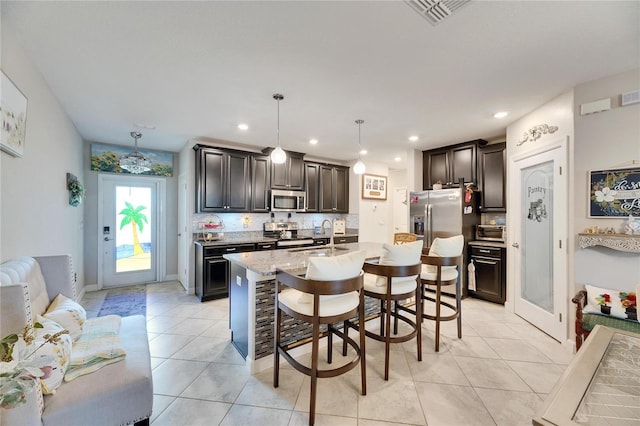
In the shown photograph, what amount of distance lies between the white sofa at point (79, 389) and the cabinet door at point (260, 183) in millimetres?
3254

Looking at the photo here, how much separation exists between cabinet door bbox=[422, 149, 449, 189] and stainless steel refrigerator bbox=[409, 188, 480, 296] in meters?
0.42

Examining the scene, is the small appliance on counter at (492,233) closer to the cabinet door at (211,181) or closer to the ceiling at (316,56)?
the ceiling at (316,56)

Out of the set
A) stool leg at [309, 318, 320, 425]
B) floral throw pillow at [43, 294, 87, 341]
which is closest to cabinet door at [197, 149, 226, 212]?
floral throw pillow at [43, 294, 87, 341]

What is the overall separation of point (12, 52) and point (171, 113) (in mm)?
1486

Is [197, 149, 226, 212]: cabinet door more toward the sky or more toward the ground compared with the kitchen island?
more toward the sky

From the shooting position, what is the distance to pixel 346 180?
6.15 m

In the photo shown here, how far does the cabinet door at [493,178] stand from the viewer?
4.05 metres

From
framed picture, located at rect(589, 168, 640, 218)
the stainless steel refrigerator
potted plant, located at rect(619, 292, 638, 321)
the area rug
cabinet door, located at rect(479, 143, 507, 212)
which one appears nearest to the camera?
potted plant, located at rect(619, 292, 638, 321)

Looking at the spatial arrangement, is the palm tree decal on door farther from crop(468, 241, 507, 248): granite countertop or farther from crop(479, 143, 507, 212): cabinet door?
crop(479, 143, 507, 212): cabinet door

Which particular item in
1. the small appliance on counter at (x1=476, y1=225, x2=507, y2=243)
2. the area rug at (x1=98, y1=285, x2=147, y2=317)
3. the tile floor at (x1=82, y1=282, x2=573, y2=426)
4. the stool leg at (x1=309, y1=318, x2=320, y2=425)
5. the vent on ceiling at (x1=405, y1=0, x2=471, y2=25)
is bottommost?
the tile floor at (x1=82, y1=282, x2=573, y2=426)

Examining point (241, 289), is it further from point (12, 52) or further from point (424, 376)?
point (12, 52)

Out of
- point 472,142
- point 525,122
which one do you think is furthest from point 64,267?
point 472,142

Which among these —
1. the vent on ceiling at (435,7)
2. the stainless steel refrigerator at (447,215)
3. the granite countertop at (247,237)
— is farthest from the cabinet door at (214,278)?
the vent on ceiling at (435,7)

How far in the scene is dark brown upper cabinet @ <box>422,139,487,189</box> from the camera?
14.4 ft
